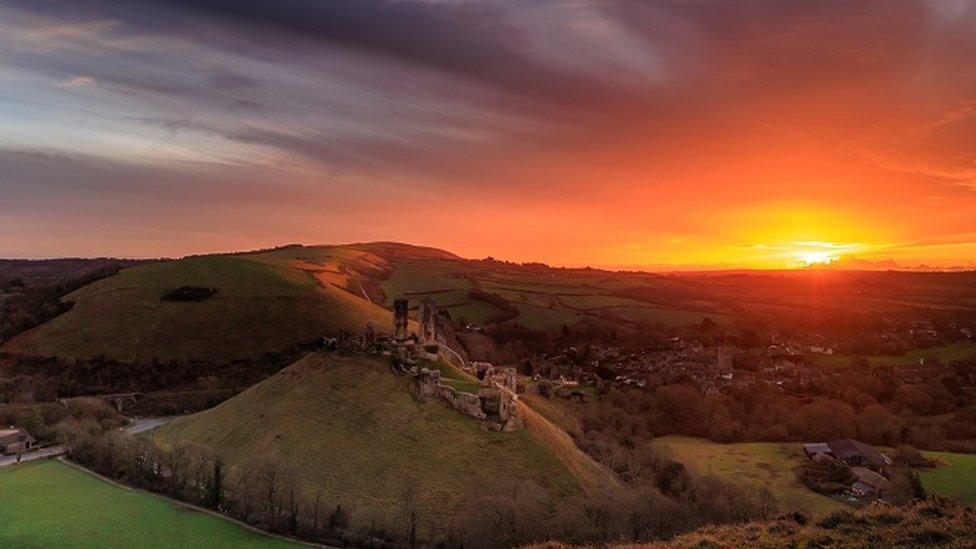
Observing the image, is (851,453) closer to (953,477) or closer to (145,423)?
(953,477)

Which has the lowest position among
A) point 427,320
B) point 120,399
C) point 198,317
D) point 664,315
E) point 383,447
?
point 120,399

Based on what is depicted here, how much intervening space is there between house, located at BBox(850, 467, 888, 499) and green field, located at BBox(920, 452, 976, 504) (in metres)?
3.71

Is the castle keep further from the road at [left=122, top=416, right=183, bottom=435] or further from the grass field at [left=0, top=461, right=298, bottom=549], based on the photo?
the road at [left=122, top=416, right=183, bottom=435]

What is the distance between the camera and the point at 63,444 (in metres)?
67.1

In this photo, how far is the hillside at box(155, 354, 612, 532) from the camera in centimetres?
4484

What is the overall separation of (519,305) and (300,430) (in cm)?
12524

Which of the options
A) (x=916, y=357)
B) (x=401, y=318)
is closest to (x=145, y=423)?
(x=401, y=318)

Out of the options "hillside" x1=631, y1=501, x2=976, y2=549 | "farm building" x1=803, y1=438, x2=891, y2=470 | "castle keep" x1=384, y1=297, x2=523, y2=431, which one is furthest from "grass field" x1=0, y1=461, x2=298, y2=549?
"farm building" x1=803, y1=438, x2=891, y2=470

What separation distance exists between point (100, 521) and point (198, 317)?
7770 centimetres

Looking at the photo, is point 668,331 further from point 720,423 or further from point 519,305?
point 720,423

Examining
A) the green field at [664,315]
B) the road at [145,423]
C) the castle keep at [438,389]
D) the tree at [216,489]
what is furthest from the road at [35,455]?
the green field at [664,315]

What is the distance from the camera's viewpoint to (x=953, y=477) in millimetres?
63094

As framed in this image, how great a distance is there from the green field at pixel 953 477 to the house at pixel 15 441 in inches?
3398

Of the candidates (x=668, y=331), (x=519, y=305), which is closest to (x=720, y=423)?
(x=668, y=331)
